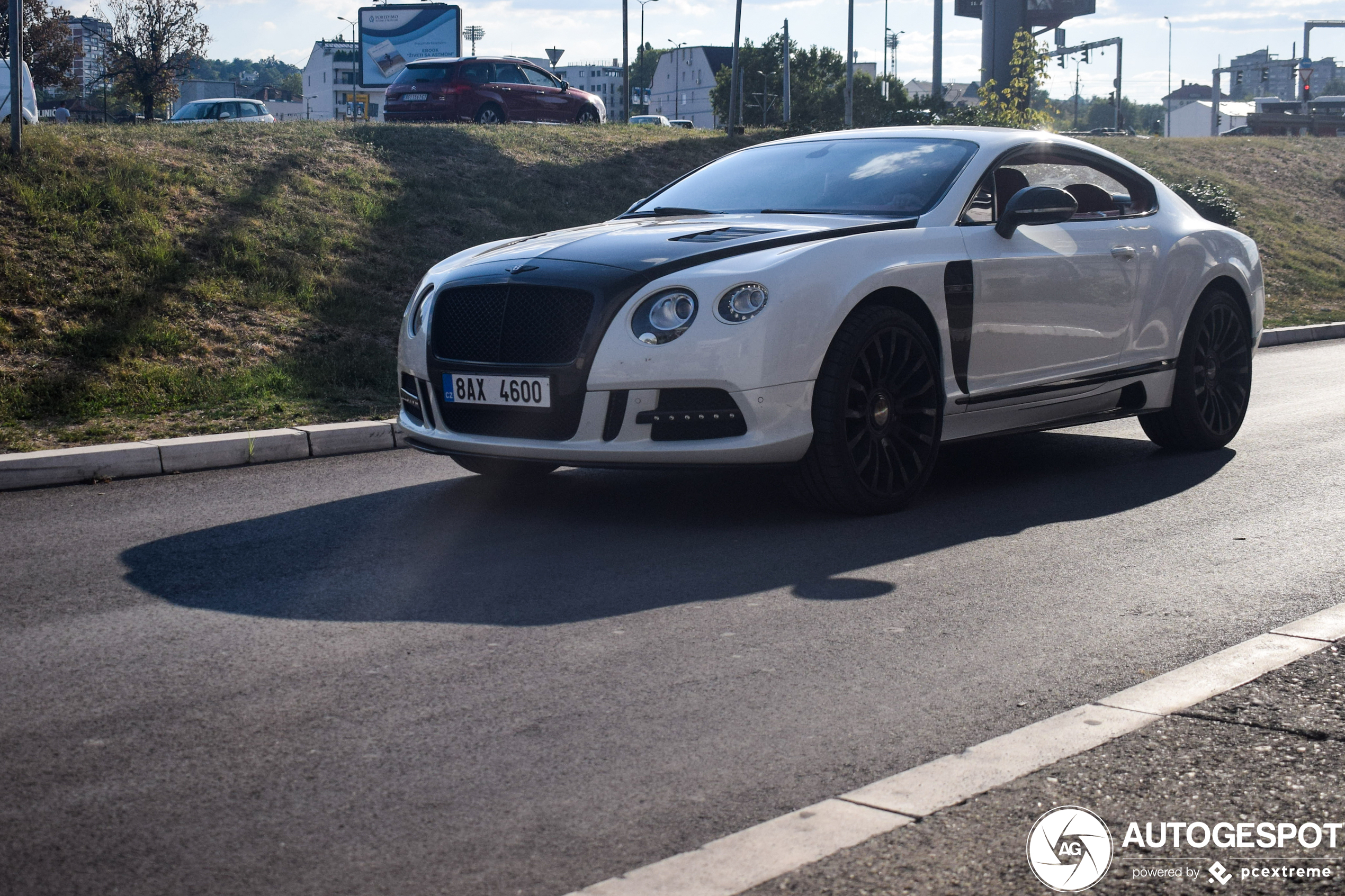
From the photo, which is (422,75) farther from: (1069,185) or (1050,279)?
(1050,279)

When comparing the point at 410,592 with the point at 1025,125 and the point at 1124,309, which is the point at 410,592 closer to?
the point at 1124,309

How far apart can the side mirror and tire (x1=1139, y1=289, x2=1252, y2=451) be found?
1437 mm

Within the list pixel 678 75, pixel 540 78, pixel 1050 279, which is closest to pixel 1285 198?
pixel 540 78

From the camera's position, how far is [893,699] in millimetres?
3463

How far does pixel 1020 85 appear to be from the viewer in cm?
1961

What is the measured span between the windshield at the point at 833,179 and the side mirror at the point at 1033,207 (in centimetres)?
30

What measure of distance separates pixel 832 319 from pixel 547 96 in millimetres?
24270

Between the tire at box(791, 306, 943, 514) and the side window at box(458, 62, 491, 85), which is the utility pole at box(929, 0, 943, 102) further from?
the tire at box(791, 306, 943, 514)

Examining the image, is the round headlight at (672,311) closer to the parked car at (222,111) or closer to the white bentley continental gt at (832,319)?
the white bentley continental gt at (832,319)

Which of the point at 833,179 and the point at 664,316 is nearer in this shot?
the point at 664,316

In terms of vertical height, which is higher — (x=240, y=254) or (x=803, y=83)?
(x=803, y=83)

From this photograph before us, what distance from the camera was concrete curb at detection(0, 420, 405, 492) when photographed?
6.79 m

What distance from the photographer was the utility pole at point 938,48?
169 feet

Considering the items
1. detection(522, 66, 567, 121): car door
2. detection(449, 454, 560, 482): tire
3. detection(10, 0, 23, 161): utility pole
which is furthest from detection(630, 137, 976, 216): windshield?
detection(522, 66, 567, 121): car door
